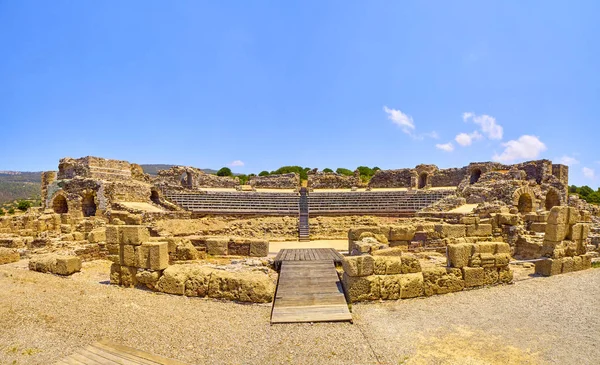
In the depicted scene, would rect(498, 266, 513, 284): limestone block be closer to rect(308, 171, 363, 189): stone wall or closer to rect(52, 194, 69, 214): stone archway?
rect(308, 171, 363, 189): stone wall

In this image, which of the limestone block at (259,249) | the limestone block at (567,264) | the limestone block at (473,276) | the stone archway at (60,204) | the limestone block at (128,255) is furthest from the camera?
the stone archway at (60,204)

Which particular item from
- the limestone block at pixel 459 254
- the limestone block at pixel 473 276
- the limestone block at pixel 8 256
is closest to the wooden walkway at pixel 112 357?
the limestone block at pixel 459 254

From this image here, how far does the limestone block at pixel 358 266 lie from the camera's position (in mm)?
7395

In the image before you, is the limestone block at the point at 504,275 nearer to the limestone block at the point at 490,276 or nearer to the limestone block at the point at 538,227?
the limestone block at the point at 490,276

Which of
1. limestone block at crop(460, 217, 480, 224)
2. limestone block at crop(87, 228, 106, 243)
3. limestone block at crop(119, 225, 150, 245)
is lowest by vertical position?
limestone block at crop(87, 228, 106, 243)

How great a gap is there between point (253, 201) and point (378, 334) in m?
18.5

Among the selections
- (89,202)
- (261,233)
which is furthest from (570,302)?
(89,202)

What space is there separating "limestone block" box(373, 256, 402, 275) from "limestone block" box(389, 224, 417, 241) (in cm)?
536

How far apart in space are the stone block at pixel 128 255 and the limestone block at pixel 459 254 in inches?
328

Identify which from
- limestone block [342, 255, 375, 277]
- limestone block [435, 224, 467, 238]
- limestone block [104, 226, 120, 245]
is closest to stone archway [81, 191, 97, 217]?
limestone block [104, 226, 120, 245]

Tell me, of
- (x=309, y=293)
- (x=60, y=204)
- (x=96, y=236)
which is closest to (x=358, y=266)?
(x=309, y=293)

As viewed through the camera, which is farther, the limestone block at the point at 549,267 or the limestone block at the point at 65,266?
the limestone block at the point at 65,266

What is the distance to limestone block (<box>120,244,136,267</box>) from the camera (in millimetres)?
8719

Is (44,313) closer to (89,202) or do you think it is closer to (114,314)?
(114,314)
